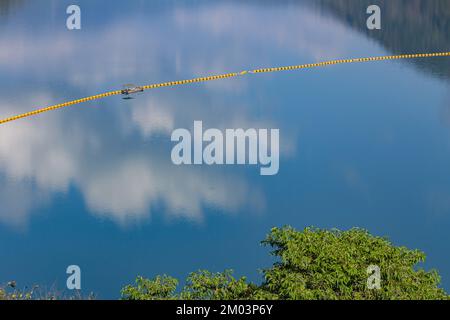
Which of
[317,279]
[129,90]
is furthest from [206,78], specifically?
[317,279]

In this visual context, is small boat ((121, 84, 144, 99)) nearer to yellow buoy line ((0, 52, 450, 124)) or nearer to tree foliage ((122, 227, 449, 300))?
yellow buoy line ((0, 52, 450, 124))

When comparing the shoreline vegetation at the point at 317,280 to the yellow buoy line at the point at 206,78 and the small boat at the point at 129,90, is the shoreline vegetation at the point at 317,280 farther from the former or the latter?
the small boat at the point at 129,90

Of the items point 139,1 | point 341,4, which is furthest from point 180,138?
point 341,4

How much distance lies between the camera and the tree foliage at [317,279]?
8.45 metres

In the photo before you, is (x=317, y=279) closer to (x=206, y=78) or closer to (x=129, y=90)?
(x=129, y=90)

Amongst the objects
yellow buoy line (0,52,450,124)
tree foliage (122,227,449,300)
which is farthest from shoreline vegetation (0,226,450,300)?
yellow buoy line (0,52,450,124)

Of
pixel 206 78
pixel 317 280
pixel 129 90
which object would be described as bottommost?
pixel 317 280

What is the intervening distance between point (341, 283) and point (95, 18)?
2514 centimetres

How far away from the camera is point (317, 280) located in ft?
27.9

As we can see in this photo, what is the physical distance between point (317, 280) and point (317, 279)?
0.04 ft

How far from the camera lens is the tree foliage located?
845 cm

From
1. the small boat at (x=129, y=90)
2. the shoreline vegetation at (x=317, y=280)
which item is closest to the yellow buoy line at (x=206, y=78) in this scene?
the small boat at (x=129, y=90)

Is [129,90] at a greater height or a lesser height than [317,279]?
greater

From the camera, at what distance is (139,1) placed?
35156 millimetres
